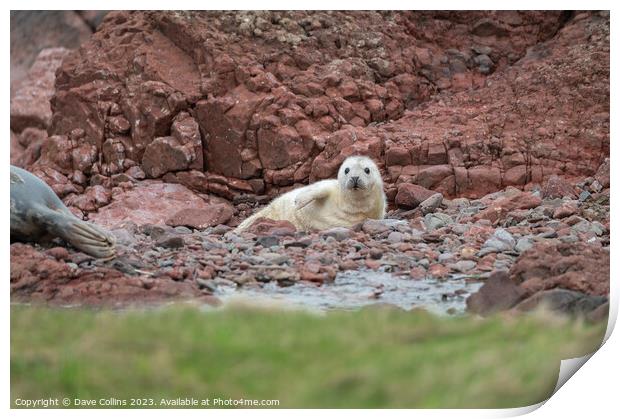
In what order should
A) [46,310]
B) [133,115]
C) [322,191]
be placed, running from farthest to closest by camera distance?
[322,191], [133,115], [46,310]

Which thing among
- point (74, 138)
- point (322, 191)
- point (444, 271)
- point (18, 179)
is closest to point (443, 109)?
point (322, 191)

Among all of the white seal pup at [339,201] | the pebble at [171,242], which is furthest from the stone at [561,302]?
the white seal pup at [339,201]

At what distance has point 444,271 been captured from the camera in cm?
626

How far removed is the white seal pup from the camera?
9281 mm

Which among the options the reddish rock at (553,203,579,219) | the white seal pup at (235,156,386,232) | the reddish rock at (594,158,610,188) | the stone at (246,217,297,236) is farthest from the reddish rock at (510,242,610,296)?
the white seal pup at (235,156,386,232)

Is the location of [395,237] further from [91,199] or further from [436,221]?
[91,199]

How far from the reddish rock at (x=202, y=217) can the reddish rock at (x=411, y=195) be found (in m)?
1.83

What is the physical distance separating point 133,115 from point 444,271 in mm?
3610

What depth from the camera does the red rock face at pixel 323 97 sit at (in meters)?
7.70

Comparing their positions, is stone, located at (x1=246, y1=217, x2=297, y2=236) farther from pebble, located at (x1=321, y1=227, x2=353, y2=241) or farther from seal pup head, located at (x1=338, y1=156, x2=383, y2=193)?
seal pup head, located at (x1=338, y1=156, x2=383, y2=193)

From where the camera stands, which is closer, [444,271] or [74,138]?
[444,271]

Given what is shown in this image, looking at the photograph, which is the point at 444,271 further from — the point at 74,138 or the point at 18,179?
the point at 74,138

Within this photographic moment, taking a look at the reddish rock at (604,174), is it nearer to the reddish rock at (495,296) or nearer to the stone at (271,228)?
the reddish rock at (495,296)

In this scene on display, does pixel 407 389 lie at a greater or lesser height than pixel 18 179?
lesser
